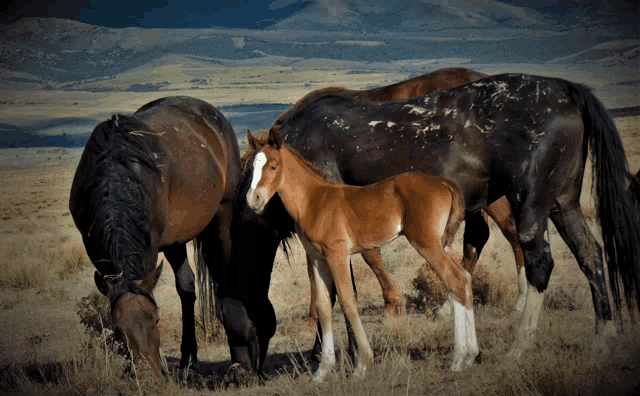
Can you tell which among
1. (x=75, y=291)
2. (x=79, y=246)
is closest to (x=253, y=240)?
(x=75, y=291)

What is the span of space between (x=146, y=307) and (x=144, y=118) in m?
2.83

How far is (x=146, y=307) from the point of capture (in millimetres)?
4500

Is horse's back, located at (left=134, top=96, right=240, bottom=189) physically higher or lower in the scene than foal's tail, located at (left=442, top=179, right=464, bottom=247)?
higher

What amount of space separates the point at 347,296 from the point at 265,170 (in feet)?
3.61

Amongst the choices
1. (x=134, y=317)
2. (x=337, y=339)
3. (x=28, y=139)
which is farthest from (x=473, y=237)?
(x=28, y=139)

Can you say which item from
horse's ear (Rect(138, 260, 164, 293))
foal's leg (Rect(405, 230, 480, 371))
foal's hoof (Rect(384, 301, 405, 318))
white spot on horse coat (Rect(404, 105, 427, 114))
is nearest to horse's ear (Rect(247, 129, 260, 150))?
horse's ear (Rect(138, 260, 164, 293))

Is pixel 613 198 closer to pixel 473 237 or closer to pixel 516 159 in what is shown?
pixel 516 159

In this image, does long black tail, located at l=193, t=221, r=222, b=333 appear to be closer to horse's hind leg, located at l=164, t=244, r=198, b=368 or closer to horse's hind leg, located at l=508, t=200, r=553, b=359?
horse's hind leg, located at l=164, t=244, r=198, b=368

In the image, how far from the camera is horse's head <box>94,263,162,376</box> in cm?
443

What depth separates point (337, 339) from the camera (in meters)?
6.57

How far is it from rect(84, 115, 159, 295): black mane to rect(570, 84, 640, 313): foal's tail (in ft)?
11.9

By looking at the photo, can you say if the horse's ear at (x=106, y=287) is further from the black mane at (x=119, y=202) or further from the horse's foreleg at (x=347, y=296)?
the horse's foreleg at (x=347, y=296)

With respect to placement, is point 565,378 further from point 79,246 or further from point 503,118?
point 79,246

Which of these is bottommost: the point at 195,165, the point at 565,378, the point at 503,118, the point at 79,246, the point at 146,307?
the point at 79,246
